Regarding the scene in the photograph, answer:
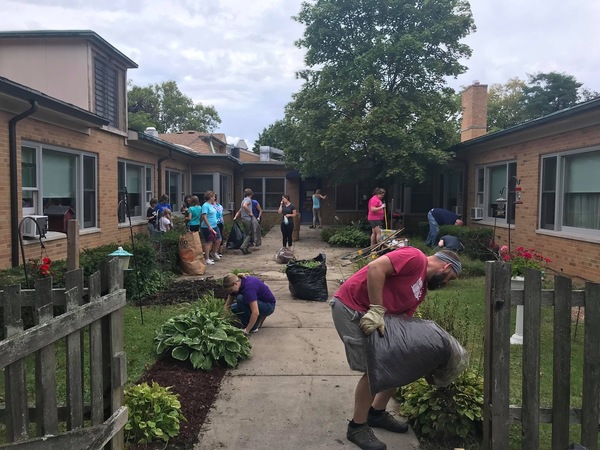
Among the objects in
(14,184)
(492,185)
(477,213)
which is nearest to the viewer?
(14,184)

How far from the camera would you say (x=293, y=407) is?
396 cm

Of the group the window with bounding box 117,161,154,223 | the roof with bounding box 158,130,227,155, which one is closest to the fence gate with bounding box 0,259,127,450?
the window with bounding box 117,161,154,223

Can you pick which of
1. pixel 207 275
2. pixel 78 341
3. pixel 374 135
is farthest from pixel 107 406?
pixel 374 135

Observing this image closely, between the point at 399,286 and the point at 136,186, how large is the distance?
37.5 ft

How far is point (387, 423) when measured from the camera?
3.59 m

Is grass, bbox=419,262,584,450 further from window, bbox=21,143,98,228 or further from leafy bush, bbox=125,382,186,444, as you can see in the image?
window, bbox=21,143,98,228

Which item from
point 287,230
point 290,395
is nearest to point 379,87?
point 287,230

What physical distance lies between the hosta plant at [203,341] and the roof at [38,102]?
4.11 metres

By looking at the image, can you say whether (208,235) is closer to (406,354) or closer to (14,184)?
(14,184)

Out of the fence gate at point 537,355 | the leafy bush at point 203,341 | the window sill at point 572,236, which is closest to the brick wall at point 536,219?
the window sill at point 572,236

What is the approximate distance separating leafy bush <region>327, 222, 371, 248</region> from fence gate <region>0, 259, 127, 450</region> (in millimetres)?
13199

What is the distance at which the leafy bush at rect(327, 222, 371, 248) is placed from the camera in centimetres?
1588

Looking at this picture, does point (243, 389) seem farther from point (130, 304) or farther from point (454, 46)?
point (454, 46)

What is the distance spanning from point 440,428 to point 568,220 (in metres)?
8.54
